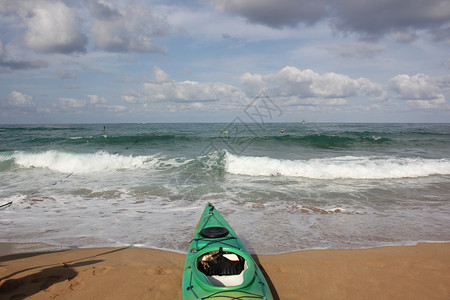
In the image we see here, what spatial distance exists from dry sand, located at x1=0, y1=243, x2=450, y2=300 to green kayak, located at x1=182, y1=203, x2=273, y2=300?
474mm

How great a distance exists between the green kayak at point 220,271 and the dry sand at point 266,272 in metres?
0.47

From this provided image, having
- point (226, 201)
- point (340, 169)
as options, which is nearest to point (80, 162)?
point (226, 201)

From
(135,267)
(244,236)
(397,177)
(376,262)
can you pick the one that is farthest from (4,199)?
(397,177)

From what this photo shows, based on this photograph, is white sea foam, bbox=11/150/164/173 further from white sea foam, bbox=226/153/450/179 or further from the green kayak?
the green kayak

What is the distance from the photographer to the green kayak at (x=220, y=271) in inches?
118

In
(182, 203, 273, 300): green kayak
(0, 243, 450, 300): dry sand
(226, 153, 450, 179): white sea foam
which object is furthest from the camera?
(226, 153, 450, 179): white sea foam

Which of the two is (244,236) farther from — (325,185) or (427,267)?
(325,185)

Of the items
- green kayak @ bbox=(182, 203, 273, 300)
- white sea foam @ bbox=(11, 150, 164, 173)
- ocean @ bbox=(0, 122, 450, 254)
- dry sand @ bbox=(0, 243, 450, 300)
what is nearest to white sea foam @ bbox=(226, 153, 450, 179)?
ocean @ bbox=(0, 122, 450, 254)

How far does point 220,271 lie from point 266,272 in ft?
2.98

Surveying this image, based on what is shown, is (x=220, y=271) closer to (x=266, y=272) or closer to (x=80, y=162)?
(x=266, y=272)

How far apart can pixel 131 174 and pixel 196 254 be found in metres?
9.01

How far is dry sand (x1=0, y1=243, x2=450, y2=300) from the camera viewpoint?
360 cm

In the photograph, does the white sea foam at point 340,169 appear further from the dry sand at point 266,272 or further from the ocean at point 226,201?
the dry sand at point 266,272

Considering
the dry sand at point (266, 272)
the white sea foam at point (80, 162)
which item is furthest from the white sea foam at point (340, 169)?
the dry sand at point (266, 272)
